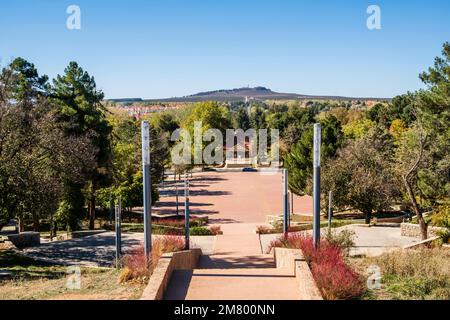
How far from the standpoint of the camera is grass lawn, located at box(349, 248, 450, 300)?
8570 mm

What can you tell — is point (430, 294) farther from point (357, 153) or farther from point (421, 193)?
point (357, 153)

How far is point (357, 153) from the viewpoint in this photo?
29.4m

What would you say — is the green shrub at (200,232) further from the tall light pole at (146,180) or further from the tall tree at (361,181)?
the tall light pole at (146,180)

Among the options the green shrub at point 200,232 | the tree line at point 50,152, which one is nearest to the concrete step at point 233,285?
the tree line at point 50,152

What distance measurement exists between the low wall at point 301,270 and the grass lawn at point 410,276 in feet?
3.77

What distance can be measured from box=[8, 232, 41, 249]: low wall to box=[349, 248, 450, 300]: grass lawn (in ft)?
48.8

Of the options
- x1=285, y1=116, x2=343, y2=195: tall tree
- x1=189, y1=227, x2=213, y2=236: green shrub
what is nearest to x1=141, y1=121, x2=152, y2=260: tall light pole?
x1=189, y1=227, x2=213, y2=236: green shrub

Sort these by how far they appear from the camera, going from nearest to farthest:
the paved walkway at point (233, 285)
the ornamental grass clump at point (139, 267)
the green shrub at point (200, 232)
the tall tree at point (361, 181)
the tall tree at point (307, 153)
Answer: the paved walkway at point (233, 285)
the ornamental grass clump at point (139, 267)
the green shrub at point (200, 232)
the tall tree at point (361, 181)
the tall tree at point (307, 153)

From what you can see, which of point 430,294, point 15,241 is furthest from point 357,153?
point 430,294

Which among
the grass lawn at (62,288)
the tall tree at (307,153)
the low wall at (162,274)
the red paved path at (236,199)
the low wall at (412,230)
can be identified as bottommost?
the red paved path at (236,199)

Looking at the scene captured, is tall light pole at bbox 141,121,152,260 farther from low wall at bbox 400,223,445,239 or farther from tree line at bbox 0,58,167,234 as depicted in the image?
low wall at bbox 400,223,445,239

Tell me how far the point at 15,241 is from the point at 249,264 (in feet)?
39.3

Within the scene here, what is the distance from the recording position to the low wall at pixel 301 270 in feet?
25.5

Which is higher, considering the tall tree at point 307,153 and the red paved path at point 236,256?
the tall tree at point 307,153
